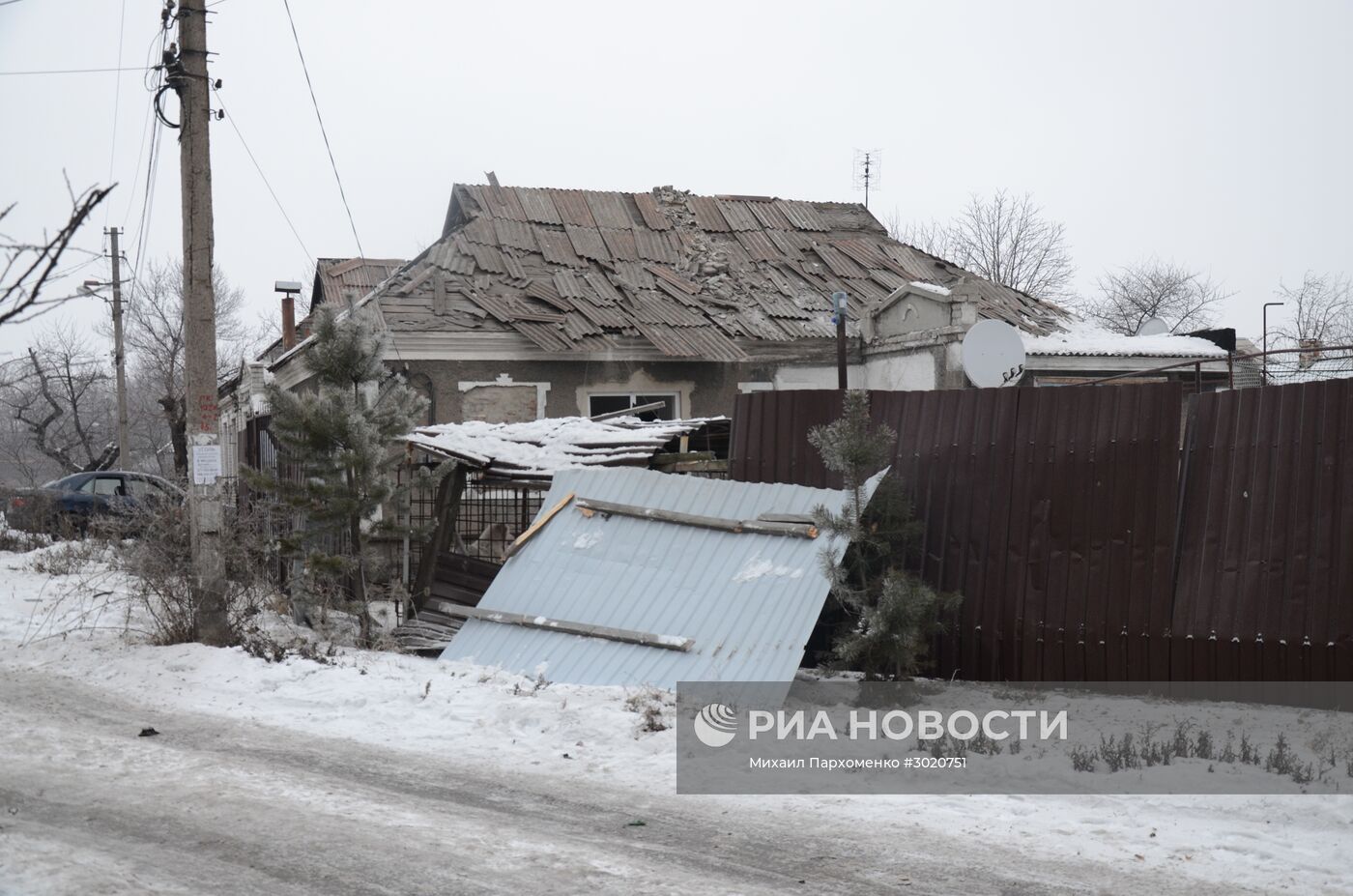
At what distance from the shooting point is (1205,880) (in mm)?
4895

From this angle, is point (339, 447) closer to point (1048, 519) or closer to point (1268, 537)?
point (1048, 519)

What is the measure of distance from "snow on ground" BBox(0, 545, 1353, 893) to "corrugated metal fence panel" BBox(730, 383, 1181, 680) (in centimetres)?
228

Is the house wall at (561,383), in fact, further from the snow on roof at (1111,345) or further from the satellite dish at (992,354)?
the satellite dish at (992,354)

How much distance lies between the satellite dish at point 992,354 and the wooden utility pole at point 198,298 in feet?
23.9

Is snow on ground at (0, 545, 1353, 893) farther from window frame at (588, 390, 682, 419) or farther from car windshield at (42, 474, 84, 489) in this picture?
car windshield at (42, 474, 84, 489)

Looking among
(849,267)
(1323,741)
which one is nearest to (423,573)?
(1323,741)

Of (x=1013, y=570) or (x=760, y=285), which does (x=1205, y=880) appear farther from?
(x=760, y=285)

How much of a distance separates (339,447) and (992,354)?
6596mm

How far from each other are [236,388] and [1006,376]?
58.1 feet

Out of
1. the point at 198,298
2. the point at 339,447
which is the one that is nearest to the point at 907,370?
the point at 339,447

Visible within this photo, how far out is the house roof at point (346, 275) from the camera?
72.7 ft

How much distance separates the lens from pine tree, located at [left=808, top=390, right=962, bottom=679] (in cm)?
789

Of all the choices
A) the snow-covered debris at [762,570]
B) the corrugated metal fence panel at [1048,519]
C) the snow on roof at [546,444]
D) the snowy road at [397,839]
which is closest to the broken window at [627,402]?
the snow on roof at [546,444]

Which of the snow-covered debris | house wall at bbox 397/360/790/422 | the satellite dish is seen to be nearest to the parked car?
house wall at bbox 397/360/790/422
